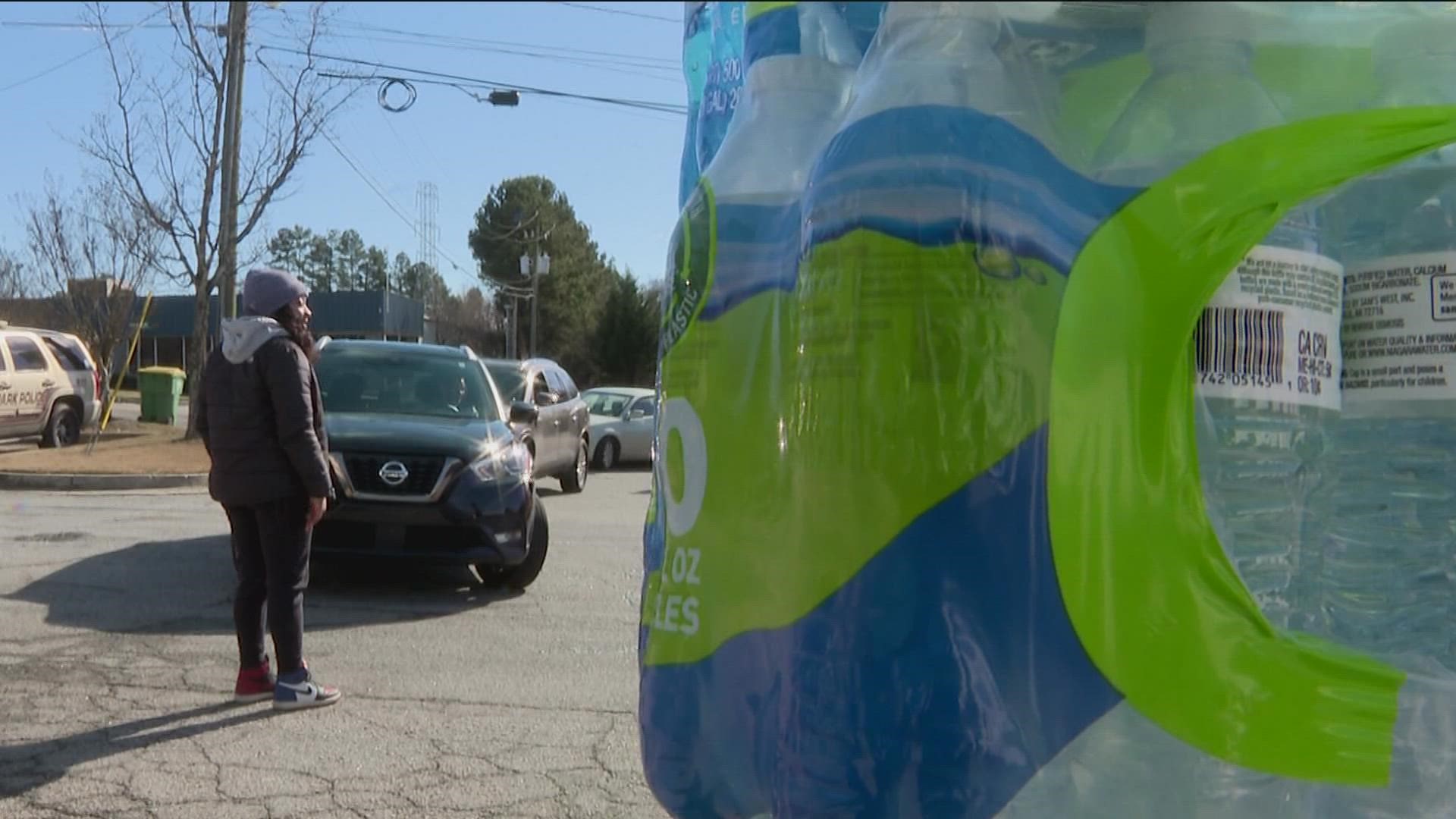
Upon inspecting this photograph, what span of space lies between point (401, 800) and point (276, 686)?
4.46ft

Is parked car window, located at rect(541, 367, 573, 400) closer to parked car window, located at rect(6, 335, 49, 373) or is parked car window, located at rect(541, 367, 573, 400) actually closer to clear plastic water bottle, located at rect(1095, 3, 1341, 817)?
parked car window, located at rect(6, 335, 49, 373)

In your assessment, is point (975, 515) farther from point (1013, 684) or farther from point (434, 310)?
point (434, 310)

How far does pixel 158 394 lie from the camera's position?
26.5 m

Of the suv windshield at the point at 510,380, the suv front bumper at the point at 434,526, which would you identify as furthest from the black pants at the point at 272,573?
the suv windshield at the point at 510,380

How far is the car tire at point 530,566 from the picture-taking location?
835cm

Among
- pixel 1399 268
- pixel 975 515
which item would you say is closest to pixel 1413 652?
pixel 1399 268

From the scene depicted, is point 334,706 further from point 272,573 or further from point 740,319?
point 740,319

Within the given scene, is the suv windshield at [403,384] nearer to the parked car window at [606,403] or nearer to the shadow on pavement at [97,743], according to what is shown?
the shadow on pavement at [97,743]

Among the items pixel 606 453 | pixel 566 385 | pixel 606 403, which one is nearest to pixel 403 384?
pixel 566 385

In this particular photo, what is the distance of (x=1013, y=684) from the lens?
61.3 inches

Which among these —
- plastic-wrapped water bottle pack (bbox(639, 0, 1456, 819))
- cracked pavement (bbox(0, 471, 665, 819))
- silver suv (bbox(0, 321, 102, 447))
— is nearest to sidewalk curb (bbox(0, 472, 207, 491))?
silver suv (bbox(0, 321, 102, 447))

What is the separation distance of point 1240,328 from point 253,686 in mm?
4848

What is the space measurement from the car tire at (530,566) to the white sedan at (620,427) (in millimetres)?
11862

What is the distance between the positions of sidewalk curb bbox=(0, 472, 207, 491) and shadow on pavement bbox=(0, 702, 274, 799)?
11.2 meters
